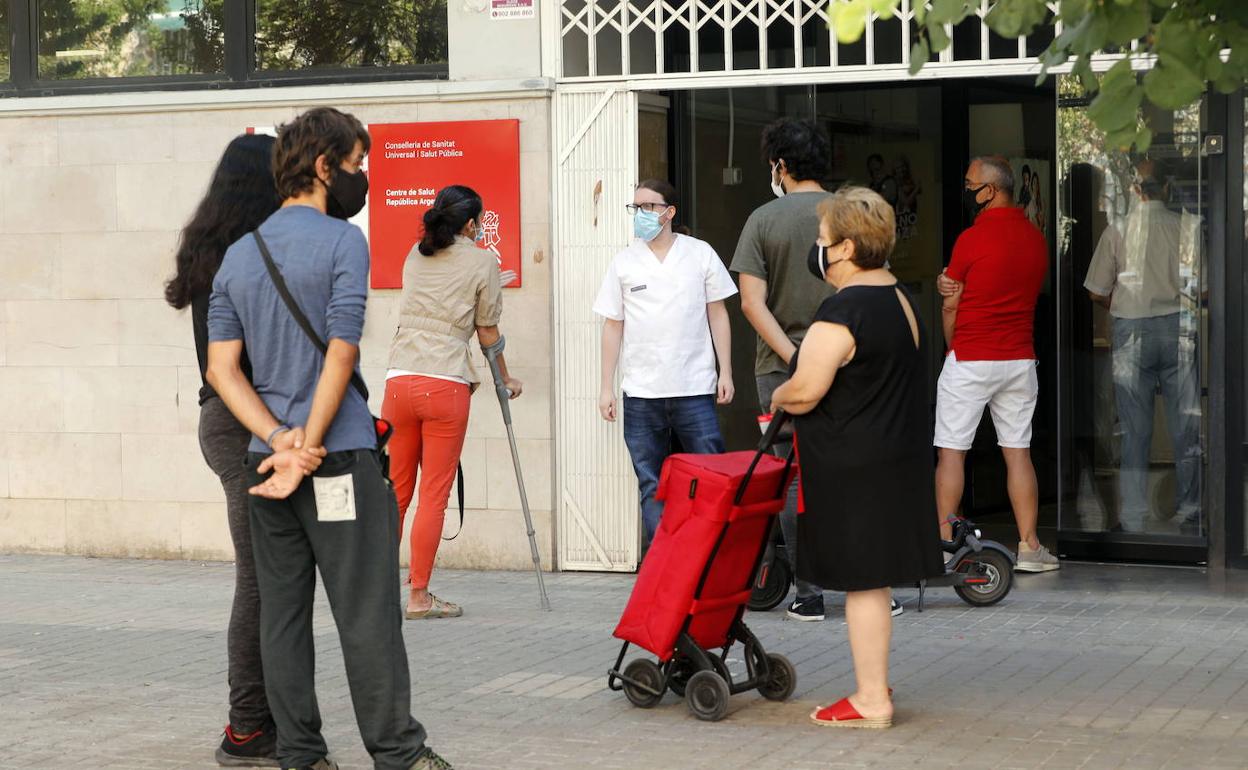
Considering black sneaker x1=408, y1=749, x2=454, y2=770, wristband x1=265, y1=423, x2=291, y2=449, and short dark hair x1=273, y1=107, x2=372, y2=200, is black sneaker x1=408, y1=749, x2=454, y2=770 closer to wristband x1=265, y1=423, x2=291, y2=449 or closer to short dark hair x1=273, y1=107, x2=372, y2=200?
wristband x1=265, y1=423, x2=291, y2=449

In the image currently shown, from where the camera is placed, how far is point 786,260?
8.08 metres

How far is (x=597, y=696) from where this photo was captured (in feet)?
Answer: 21.7

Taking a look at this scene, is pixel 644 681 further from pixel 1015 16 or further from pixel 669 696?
pixel 1015 16

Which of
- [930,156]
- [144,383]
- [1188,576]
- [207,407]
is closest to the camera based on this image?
[207,407]

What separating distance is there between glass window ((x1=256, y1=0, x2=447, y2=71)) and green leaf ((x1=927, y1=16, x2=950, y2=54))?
6058mm

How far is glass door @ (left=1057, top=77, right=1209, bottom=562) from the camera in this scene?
369 inches

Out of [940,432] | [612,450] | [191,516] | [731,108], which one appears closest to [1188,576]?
[940,432]

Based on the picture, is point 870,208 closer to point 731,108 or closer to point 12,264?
point 731,108

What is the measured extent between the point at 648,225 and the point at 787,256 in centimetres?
74

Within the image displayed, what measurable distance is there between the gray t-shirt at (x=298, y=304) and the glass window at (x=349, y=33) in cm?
505

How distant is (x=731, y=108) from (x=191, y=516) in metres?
4.04

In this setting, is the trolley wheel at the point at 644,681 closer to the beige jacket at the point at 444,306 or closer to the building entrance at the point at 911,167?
the beige jacket at the point at 444,306

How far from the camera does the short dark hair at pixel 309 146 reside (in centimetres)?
513

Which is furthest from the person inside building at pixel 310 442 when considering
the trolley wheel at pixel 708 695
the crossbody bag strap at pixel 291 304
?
the trolley wheel at pixel 708 695
